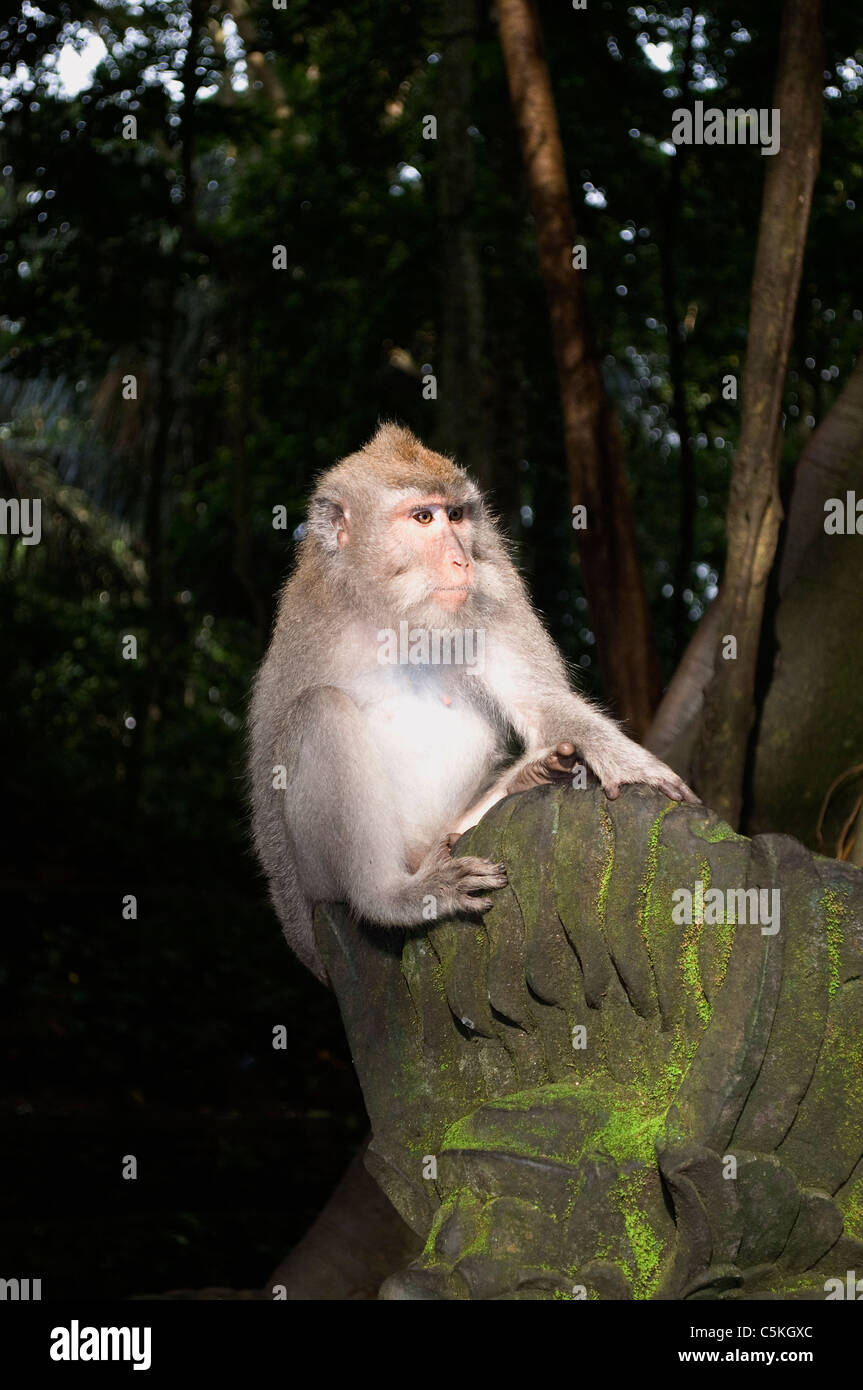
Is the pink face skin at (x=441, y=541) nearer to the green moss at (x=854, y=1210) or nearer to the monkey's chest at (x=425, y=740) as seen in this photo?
the monkey's chest at (x=425, y=740)

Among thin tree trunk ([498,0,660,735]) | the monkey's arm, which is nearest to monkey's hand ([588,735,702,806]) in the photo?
the monkey's arm

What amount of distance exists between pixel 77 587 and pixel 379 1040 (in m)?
12.6

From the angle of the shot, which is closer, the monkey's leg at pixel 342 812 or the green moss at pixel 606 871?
the green moss at pixel 606 871

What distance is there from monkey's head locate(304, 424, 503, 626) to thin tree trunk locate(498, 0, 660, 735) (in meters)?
1.56

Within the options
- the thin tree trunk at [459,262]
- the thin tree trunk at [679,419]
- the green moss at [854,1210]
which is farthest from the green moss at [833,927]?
the thin tree trunk at [459,262]

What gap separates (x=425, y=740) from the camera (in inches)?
136

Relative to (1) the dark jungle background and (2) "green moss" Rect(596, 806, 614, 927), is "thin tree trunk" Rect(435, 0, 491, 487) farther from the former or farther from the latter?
(2) "green moss" Rect(596, 806, 614, 927)

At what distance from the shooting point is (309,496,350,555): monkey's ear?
3596mm

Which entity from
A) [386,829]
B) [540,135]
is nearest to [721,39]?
[540,135]

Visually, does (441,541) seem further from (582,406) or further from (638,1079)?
(582,406)

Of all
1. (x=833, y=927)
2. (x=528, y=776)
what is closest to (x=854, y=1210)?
(x=833, y=927)

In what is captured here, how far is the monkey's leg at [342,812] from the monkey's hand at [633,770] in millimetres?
392

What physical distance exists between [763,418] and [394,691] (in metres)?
1.54

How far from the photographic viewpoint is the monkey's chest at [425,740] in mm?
3434
